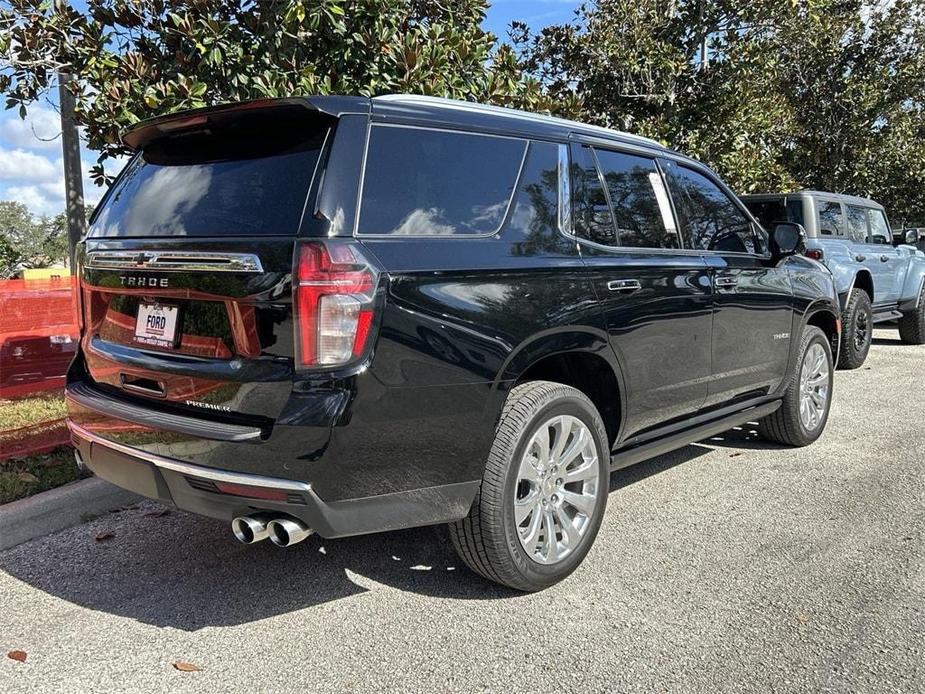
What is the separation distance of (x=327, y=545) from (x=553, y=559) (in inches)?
45.7

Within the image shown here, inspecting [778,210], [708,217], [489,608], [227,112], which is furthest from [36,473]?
[778,210]

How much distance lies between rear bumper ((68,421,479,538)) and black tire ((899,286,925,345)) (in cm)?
1010

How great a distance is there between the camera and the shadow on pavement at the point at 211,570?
3180 millimetres

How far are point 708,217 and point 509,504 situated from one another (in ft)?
7.78

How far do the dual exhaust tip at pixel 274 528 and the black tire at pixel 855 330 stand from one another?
7536 millimetres

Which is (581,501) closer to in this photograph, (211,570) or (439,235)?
(439,235)

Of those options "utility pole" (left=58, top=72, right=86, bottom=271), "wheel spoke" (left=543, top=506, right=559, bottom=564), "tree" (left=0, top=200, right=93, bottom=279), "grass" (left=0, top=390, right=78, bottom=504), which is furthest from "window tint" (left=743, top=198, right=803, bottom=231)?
"tree" (left=0, top=200, right=93, bottom=279)

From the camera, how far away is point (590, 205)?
11.8ft

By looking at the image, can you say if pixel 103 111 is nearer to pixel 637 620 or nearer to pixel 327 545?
pixel 327 545

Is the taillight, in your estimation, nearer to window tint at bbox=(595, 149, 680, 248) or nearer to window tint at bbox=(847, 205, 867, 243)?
window tint at bbox=(595, 149, 680, 248)

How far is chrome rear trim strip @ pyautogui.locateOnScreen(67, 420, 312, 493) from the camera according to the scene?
2537mm

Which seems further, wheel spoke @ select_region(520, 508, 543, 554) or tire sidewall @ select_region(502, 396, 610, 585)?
wheel spoke @ select_region(520, 508, 543, 554)

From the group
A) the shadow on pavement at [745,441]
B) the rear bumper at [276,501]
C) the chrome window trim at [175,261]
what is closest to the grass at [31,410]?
the chrome window trim at [175,261]

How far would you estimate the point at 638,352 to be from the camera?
3.63m
